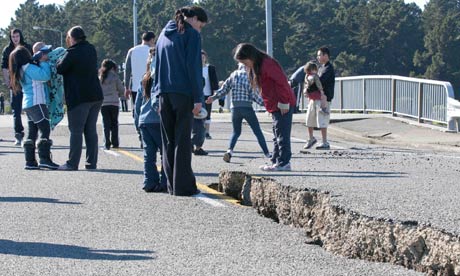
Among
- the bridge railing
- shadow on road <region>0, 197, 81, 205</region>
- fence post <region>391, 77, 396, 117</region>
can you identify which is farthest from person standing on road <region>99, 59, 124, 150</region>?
fence post <region>391, 77, 396, 117</region>

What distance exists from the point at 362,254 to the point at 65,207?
373 cm

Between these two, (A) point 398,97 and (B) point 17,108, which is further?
(A) point 398,97

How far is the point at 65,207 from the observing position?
31.2 ft

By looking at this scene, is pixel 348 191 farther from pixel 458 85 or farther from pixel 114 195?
pixel 458 85

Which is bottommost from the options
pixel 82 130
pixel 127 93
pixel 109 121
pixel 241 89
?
pixel 109 121

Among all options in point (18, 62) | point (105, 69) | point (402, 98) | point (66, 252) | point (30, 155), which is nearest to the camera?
point (66, 252)

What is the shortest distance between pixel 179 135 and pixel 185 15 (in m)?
1.26

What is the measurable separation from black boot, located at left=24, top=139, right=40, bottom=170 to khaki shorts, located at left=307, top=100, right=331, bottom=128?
5.26 metres

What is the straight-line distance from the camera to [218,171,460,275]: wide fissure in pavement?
618 centimetres

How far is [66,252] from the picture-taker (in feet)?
23.7

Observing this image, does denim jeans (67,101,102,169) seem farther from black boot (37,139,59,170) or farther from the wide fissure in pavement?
the wide fissure in pavement

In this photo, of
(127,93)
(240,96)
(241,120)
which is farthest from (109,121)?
(240,96)

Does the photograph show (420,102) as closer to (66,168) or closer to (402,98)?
(402,98)

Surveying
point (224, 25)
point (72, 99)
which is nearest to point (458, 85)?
point (224, 25)
